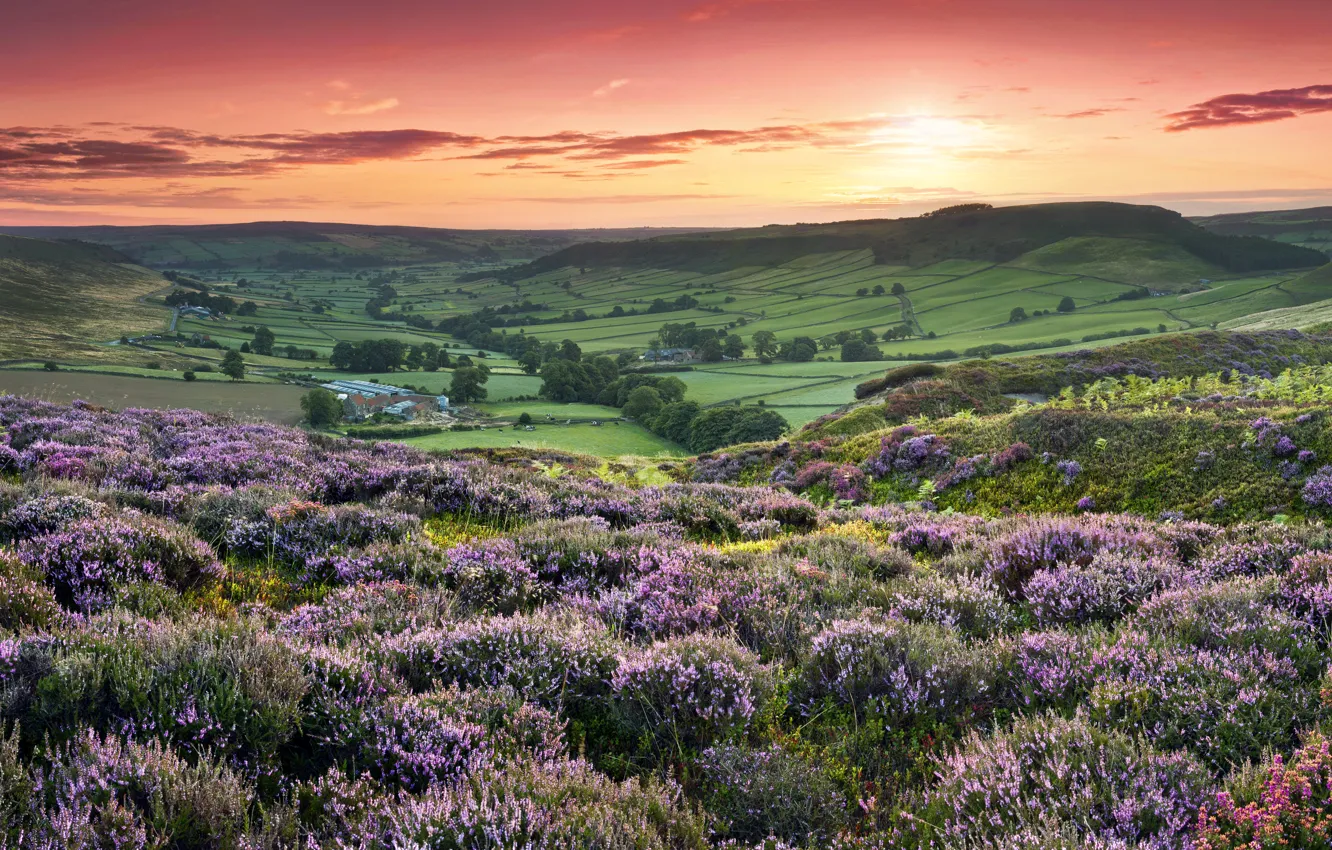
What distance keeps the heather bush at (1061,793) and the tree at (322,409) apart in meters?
79.8

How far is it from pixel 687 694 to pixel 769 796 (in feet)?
3.16

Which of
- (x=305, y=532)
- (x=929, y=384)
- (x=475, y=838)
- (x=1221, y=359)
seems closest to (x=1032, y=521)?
(x=475, y=838)

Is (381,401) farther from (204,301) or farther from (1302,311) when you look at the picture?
(204,301)

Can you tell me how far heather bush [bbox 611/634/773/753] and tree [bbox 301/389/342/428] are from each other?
78132mm

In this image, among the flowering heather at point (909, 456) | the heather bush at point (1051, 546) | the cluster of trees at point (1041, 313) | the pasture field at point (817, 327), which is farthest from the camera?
the cluster of trees at point (1041, 313)

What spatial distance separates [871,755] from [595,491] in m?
8.76

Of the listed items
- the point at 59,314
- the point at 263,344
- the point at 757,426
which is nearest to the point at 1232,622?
the point at 757,426

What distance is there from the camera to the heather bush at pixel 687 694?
14.3ft

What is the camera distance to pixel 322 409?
76938 mm

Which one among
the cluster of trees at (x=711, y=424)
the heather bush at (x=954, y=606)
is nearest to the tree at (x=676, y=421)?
the cluster of trees at (x=711, y=424)

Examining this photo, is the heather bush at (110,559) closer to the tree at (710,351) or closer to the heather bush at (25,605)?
the heather bush at (25,605)

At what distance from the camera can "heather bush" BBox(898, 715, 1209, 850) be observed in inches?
126

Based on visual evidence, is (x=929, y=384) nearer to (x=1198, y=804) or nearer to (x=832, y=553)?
(x=832, y=553)

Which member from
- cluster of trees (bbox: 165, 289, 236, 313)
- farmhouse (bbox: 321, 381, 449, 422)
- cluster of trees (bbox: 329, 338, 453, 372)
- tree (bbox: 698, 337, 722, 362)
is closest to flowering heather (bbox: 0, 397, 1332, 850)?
farmhouse (bbox: 321, 381, 449, 422)
